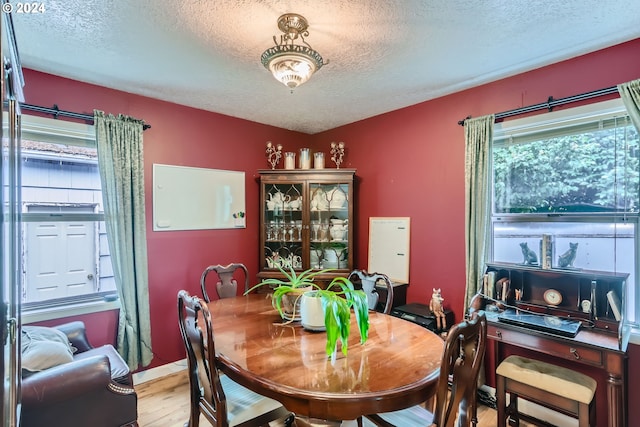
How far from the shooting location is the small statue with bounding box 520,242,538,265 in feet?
8.21

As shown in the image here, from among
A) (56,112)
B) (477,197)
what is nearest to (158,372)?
(56,112)

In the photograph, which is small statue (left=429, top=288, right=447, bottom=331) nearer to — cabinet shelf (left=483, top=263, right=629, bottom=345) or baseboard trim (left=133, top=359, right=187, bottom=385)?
cabinet shelf (left=483, top=263, right=629, bottom=345)

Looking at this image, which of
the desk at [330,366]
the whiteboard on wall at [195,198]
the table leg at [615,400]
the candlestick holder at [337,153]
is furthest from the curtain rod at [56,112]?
the table leg at [615,400]

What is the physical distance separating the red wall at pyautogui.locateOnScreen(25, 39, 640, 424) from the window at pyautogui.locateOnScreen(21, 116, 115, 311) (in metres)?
0.27

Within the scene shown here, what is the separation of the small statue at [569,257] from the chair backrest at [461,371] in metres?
1.40

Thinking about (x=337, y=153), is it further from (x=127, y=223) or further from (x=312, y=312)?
(x=312, y=312)

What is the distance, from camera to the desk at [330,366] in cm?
129

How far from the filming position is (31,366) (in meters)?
1.84

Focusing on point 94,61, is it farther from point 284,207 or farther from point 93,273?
point 284,207

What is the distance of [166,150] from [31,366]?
1954mm

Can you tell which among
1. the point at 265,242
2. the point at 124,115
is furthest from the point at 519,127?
the point at 124,115

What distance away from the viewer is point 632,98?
2.02 meters

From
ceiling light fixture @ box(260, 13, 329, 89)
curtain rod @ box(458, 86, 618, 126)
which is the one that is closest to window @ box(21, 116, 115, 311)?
ceiling light fixture @ box(260, 13, 329, 89)

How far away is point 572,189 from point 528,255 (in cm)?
54
